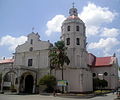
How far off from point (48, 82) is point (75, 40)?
14.6 meters

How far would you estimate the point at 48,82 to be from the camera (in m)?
39.0

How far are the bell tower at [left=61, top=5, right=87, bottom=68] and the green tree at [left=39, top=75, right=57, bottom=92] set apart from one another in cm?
683

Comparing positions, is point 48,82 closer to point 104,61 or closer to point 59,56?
point 59,56

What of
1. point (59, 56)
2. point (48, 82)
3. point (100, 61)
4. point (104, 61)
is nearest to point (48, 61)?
point (59, 56)

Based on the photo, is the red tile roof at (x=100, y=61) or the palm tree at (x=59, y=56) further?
the red tile roof at (x=100, y=61)

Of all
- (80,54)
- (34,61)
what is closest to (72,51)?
(80,54)

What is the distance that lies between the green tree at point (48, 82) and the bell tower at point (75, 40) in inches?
269

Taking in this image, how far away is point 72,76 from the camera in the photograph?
42.8 meters

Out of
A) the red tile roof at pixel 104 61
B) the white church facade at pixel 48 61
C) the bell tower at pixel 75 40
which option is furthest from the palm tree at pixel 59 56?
the red tile roof at pixel 104 61

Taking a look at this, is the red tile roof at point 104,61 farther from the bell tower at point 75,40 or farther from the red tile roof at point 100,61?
the bell tower at point 75,40

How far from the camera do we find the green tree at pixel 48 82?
3888 cm

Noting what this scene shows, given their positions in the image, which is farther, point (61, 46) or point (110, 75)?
point (110, 75)

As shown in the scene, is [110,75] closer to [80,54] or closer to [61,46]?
[80,54]

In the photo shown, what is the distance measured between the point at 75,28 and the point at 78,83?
625 inches
